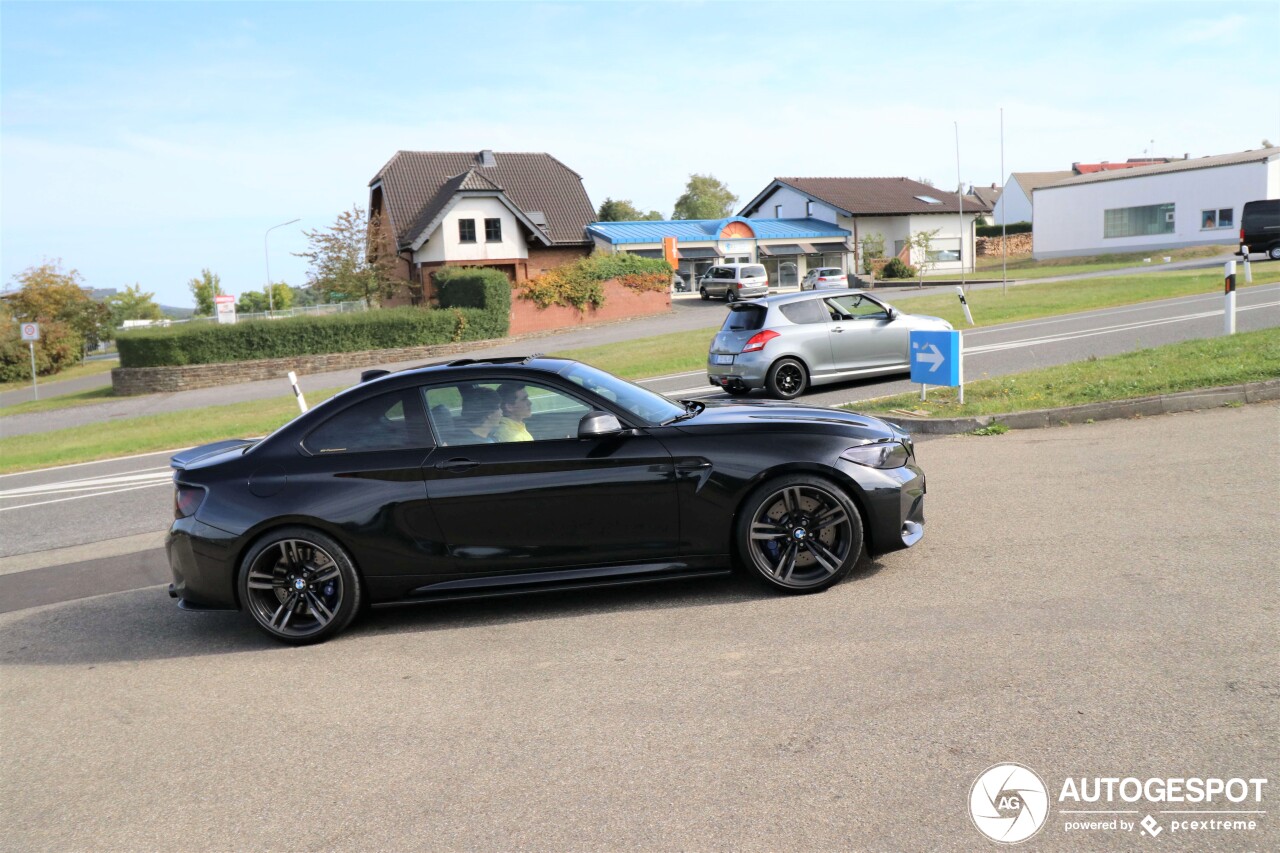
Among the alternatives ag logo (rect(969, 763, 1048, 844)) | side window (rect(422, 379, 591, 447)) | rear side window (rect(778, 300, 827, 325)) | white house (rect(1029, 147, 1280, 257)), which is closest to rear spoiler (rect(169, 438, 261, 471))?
side window (rect(422, 379, 591, 447))

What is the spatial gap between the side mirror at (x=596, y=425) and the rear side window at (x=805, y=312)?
9921 millimetres

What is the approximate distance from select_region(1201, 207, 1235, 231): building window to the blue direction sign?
170ft

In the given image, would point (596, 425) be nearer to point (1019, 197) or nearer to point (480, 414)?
point (480, 414)

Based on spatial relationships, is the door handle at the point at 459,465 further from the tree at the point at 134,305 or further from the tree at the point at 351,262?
the tree at the point at 134,305

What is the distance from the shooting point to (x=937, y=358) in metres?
11.7

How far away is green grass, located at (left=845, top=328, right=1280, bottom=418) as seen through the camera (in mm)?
10891

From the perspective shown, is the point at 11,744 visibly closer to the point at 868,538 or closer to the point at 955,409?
the point at 868,538

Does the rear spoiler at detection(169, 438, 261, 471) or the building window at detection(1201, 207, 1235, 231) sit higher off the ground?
the building window at detection(1201, 207, 1235, 231)

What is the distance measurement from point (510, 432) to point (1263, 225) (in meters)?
43.5

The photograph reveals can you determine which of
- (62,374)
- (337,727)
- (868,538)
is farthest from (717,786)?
(62,374)

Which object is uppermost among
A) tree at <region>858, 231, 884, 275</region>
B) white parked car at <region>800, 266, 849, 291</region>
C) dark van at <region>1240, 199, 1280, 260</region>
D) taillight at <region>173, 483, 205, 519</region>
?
tree at <region>858, 231, 884, 275</region>

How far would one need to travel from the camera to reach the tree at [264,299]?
9811 centimetres

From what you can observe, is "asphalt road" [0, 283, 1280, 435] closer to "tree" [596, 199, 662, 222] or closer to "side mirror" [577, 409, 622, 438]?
"side mirror" [577, 409, 622, 438]

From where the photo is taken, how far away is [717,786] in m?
3.72
